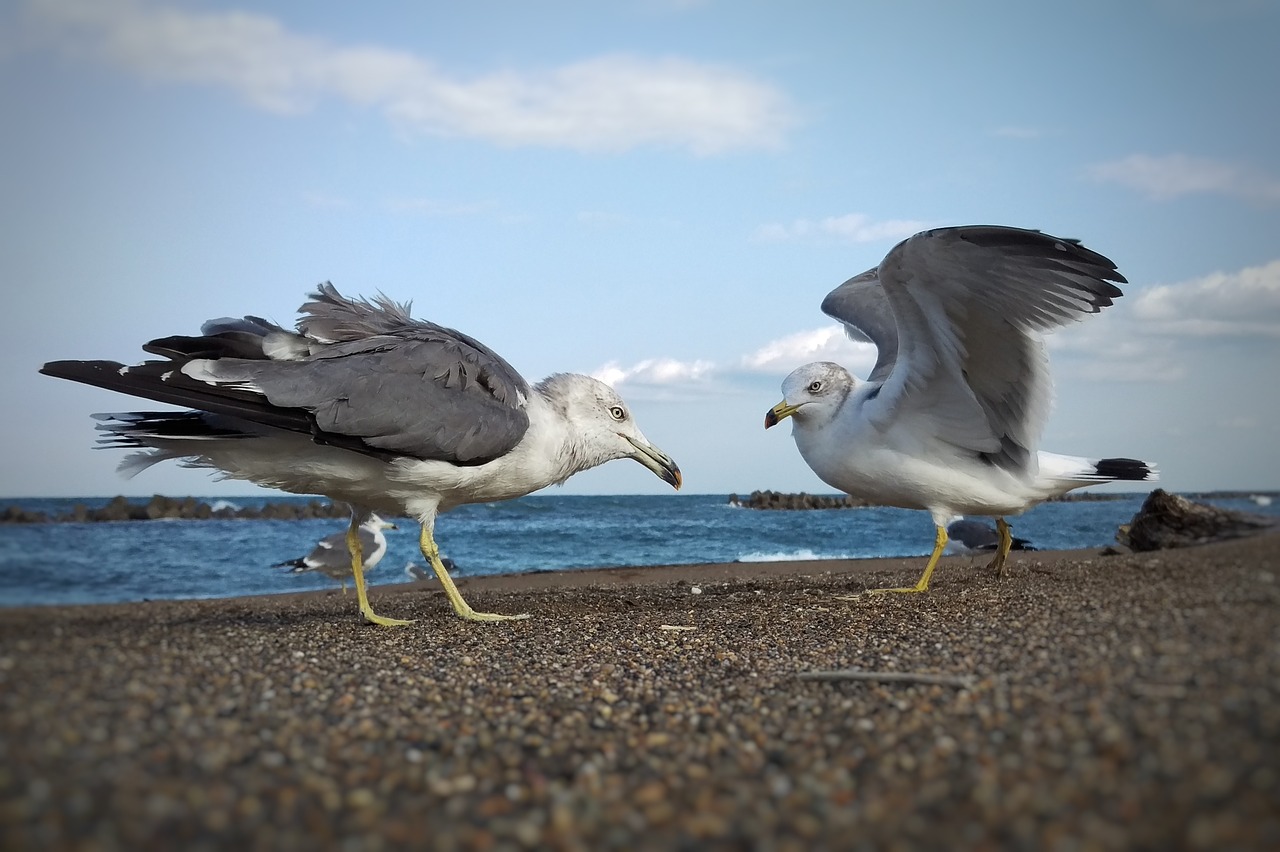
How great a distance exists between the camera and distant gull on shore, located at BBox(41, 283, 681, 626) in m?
4.68

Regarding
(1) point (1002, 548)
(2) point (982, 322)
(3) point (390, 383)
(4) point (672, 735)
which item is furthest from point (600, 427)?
(4) point (672, 735)

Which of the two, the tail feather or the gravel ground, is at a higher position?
the tail feather

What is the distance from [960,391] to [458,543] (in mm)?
14168

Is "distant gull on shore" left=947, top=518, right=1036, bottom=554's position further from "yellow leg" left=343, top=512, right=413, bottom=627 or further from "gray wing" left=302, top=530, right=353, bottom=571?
"yellow leg" left=343, top=512, right=413, bottom=627

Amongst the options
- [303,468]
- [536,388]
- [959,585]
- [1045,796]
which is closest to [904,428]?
[959,585]

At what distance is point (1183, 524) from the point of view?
4801 millimetres

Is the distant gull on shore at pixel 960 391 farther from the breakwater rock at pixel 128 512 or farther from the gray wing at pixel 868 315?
the breakwater rock at pixel 128 512

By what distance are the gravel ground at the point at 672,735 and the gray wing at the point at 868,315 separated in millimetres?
3637

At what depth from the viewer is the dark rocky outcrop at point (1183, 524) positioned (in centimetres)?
371

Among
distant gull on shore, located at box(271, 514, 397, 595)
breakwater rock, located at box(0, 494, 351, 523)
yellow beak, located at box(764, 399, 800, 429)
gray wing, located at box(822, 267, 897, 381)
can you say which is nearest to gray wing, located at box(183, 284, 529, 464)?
breakwater rock, located at box(0, 494, 351, 523)

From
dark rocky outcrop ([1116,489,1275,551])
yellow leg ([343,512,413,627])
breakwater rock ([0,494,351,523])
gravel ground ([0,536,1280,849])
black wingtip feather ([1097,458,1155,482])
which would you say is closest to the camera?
gravel ground ([0,536,1280,849])

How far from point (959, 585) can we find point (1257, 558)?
365 cm

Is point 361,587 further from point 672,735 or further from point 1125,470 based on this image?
point 1125,470

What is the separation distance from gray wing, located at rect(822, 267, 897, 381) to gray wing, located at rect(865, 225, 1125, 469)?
1141mm
